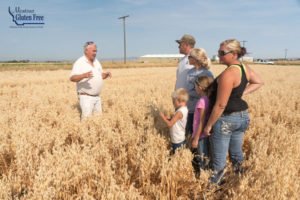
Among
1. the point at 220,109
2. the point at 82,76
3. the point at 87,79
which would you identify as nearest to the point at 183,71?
the point at 220,109

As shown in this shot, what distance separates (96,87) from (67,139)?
141cm

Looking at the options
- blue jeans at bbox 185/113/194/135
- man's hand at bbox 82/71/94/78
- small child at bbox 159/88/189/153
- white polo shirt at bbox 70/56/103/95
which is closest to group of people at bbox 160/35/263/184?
small child at bbox 159/88/189/153

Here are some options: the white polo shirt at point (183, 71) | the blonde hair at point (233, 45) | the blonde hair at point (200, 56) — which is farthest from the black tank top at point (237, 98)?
the white polo shirt at point (183, 71)

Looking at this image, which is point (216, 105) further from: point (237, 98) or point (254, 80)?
point (254, 80)

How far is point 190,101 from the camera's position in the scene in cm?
329

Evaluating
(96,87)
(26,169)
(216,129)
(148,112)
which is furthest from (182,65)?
(26,169)

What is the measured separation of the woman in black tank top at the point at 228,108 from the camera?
2.12 meters

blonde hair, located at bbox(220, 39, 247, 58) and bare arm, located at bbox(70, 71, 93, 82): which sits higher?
blonde hair, located at bbox(220, 39, 247, 58)

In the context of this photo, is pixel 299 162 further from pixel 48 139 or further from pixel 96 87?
pixel 96 87

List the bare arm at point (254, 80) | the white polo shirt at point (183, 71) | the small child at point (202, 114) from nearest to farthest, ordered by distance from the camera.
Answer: the small child at point (202, 114) → the bare arm at point (254, 80) → the white polo shirt at point (183, 71)

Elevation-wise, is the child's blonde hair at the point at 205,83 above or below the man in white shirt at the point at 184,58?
below

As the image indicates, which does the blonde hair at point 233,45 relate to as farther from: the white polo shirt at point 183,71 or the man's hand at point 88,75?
the man's hand at point 88,75

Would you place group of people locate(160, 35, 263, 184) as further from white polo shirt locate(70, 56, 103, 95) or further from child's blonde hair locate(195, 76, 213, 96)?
white polo shirt locate(70, 56, 103, 95)

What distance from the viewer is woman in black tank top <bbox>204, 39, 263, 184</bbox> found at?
2115 millimetres
